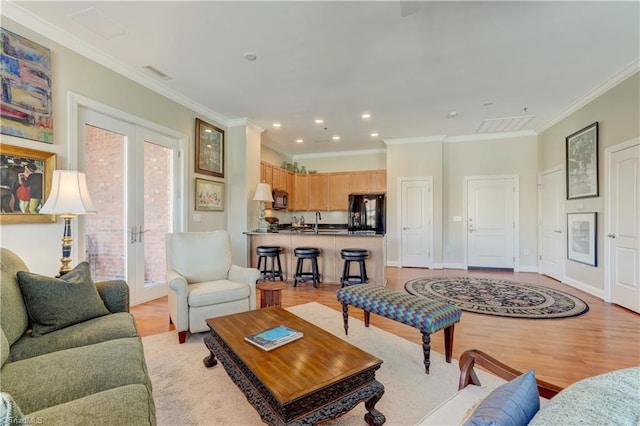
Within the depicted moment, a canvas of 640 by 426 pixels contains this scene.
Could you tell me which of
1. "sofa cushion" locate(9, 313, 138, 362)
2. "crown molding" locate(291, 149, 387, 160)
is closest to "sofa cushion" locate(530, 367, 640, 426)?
"sofa cushion" locate(9, 313, 138, 362)

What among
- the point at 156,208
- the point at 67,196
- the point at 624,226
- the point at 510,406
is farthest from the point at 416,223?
the point at 510,406

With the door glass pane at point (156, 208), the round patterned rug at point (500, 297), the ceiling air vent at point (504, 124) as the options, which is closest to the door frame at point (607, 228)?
the round patterned rug at point (500, 297)

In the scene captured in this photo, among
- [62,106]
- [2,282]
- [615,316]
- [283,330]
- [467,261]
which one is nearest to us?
[2,282]

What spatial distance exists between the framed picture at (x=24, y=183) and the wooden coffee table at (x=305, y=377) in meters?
2.20

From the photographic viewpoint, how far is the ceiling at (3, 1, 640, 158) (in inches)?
96.2

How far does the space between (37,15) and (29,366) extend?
118 inches

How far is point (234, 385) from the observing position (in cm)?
194

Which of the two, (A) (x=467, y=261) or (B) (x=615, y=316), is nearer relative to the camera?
(B) (x=615, y=316)

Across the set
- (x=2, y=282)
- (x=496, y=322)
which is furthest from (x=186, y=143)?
(x=496, y=322)

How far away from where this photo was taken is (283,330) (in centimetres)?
182

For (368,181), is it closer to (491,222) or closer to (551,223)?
(491,222)

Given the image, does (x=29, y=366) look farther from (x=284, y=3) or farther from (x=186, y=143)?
(x=186, y=143)

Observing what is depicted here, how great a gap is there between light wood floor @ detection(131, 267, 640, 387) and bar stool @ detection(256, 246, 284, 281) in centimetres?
105

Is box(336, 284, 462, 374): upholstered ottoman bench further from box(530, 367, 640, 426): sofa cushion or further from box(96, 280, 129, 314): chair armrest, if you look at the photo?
box(96, 280, 129, 314): chair armrest
